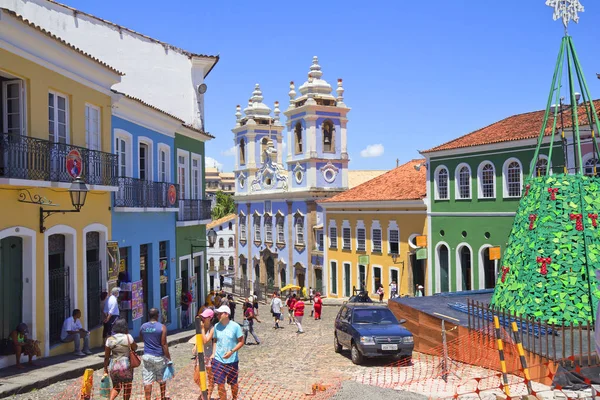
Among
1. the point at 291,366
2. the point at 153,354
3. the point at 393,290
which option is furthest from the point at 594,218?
the point at 393,290

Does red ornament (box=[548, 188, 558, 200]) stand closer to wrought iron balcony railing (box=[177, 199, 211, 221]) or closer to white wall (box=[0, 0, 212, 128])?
wrought iron balcony railing (box=[177, 199, 211, 221])

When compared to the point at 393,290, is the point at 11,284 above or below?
above

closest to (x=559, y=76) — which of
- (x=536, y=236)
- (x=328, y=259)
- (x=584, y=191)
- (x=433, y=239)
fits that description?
(x=584, y=191)

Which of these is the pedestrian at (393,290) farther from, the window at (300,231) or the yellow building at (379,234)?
the window at (300,231)

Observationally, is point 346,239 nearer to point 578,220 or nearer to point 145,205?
point 145,205

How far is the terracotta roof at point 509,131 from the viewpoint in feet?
89.9

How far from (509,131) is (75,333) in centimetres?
2192

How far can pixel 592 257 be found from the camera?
14.2 meters

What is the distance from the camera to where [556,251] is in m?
14.4

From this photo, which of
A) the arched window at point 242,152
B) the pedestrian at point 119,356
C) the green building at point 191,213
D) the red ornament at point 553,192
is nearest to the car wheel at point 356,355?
the red ornament at point 553,192

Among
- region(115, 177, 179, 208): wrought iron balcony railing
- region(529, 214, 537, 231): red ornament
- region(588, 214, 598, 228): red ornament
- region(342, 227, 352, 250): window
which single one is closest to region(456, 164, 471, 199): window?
region(342, 227, 352, 250): window

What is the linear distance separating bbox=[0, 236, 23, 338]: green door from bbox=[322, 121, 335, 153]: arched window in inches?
1533

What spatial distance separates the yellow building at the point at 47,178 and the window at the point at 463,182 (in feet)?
63.9

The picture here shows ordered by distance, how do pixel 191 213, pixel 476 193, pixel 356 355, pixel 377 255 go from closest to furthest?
1. pixel 356 355
2. pixel 191 213
3. pixel 476 193
4. pixel 377 255
